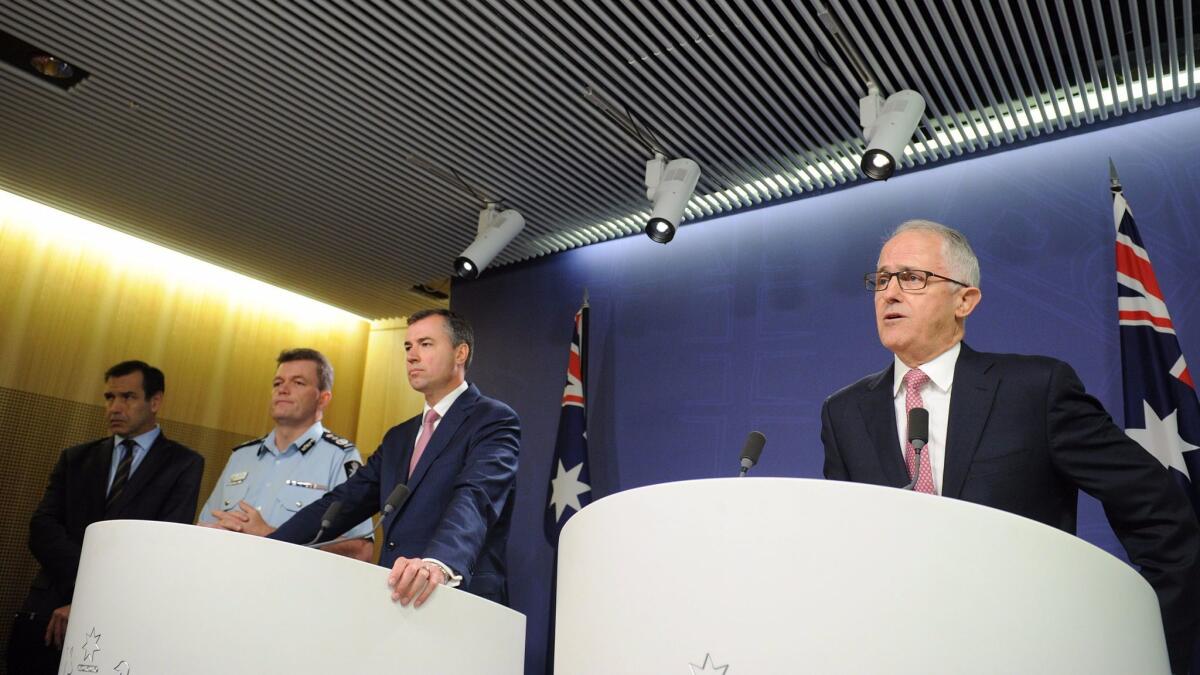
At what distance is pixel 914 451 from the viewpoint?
2006 millimetres

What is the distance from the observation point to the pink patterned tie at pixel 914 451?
78.8 inches

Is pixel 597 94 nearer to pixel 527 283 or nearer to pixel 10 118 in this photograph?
pixel 527 283

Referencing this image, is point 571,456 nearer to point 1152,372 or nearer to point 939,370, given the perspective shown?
point 1152,372

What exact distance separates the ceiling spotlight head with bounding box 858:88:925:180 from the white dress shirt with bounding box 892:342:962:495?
1.50 metres

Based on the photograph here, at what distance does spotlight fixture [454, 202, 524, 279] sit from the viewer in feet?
15.7

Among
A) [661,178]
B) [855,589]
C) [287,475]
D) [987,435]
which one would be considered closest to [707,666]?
[855,589]

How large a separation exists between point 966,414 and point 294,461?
8.85ft

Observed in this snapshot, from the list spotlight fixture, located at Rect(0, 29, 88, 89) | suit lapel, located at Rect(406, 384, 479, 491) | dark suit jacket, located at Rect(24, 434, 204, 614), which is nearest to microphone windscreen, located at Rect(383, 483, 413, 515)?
suit lapel, located at Rect(406, 384, 479, 491)

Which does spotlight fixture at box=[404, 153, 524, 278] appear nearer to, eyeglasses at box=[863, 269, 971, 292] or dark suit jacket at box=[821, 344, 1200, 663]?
Answer: eyeglasses at box=[863, 269, 971, 292]

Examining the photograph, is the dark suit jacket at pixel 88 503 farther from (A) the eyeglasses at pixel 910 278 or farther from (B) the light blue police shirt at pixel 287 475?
(A) the eyeglasses at pixel 910 278

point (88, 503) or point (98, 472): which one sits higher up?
point (98, 472)

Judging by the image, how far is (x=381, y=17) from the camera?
3.61 meters

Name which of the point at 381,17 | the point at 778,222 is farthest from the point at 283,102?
the point at 778,222

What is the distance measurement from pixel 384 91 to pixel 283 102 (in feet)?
1.60
